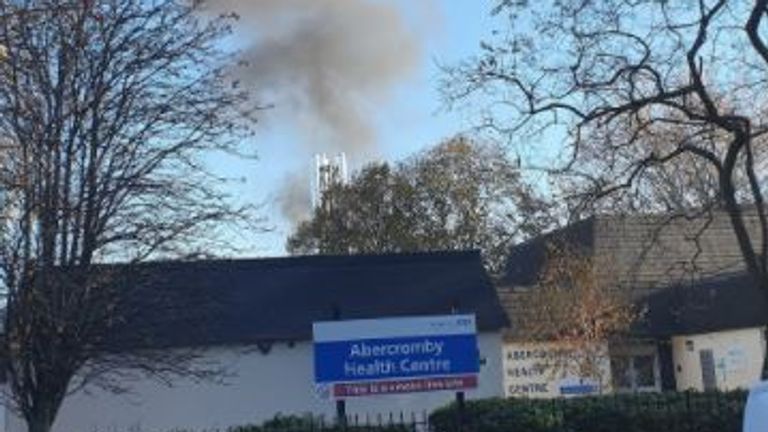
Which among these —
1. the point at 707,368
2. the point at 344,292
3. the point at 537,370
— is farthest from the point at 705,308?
the point at 344,292

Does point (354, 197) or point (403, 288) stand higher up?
point (354, 197)

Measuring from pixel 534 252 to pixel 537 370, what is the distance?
1175cm

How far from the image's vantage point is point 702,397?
65.2 ft

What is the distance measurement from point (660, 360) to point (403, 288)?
52.1 ft

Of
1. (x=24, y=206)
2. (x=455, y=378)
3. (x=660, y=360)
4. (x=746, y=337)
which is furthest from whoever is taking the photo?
(x=660, y=360)

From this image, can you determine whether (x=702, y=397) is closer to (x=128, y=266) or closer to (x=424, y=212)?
(x=128, y=266)

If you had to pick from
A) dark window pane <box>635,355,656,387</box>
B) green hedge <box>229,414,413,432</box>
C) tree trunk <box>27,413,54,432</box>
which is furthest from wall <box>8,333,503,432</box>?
dark window pane <box>635,355,656,387</box>

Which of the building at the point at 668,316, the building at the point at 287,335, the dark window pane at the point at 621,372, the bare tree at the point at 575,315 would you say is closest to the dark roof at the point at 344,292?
the building at the point at 287,335

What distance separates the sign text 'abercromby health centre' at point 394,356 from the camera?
18.5 meters

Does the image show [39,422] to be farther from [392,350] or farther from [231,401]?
[231,401]

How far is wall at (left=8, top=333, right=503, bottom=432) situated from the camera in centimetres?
2959

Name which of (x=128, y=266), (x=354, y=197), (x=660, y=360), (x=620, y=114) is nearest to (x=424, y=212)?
(x=354, y=197)

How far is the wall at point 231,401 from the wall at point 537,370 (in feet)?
27.8

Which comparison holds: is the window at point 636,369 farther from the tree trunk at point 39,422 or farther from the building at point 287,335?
the tree trunk at point 39,422
